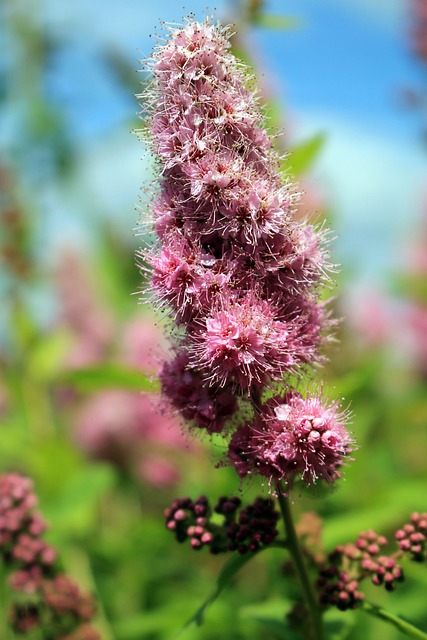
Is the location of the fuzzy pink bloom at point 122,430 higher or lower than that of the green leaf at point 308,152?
lower

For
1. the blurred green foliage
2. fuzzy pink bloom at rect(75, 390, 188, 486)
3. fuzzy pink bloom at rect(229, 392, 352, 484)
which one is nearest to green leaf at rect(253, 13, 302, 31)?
the blurred green foliage

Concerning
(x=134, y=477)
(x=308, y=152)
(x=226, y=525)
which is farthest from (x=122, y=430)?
(x=226, y=525)

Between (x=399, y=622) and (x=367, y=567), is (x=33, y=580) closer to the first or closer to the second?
(x=367, y=567)

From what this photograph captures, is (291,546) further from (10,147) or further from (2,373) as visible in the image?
(10,147)

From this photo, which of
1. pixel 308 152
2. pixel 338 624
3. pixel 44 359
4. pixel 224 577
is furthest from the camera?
pixel 44 359

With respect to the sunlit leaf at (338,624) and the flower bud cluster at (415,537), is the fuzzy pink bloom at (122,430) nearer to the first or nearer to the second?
the sunlit leaf at (338,624)

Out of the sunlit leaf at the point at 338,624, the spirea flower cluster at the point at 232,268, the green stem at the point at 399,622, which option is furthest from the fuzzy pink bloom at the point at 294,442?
the sunlit leaf at the point at 338,624
